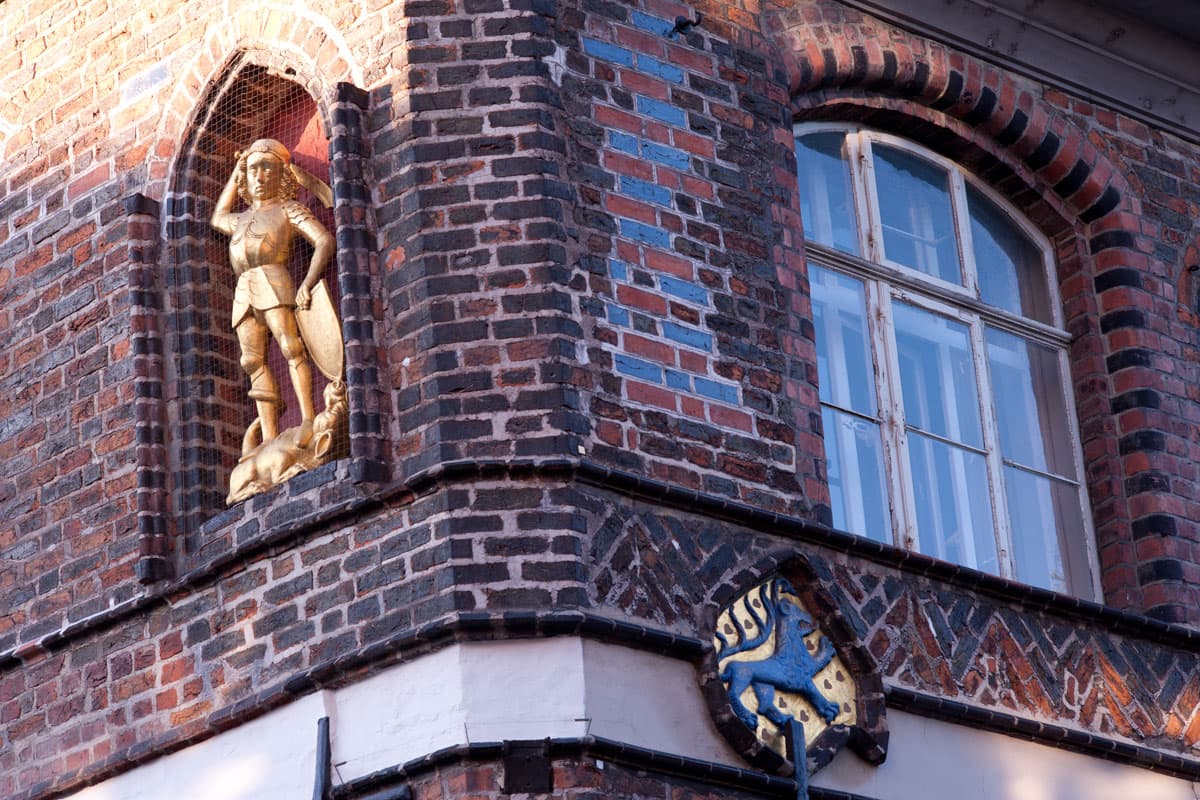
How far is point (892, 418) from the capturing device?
11.1 metres

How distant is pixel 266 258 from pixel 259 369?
41 centimetres

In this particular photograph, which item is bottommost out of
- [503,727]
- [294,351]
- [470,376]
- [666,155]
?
[503,727]

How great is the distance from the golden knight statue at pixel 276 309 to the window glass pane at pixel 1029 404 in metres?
2.96

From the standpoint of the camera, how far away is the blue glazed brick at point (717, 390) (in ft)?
32.6

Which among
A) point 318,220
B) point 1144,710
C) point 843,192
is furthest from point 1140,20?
point 318,220

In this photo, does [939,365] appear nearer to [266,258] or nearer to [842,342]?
[842,342]

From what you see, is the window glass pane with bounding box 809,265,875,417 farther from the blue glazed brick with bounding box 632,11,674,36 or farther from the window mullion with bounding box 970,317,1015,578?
the blue glazed brick with bounding box 632,11,674,36

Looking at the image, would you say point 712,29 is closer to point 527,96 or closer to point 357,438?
point 527,96

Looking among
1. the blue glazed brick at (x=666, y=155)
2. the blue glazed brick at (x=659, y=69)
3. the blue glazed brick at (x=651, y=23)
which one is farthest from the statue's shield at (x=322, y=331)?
the blue glazed brick at (x=651, y=23)

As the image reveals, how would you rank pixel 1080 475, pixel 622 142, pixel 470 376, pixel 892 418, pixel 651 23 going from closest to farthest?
pixel 470 376
pixel 622 142
pixel 651 23
pixel 892 418
pixel 1080 475

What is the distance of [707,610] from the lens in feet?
31.3

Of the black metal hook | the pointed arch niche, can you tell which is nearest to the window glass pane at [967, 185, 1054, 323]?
the black metal hook

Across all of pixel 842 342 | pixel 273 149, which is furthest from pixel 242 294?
pixel 842 342

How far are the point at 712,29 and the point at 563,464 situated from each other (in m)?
2.24
